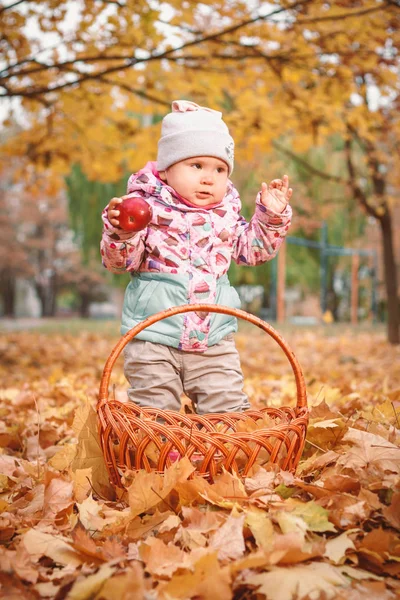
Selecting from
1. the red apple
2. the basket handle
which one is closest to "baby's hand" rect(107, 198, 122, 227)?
the red apple

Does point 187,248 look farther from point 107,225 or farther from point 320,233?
point 320,233

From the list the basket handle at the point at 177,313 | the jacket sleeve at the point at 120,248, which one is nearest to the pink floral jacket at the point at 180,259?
the jacket sleeve at the point at 120,248

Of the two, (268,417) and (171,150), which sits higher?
(171,150)

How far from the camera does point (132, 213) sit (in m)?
1.94

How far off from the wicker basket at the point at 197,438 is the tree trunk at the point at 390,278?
21.7ft

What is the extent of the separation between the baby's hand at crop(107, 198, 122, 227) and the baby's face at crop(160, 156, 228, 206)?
0.36 m

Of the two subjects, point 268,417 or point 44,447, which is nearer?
point 268,417

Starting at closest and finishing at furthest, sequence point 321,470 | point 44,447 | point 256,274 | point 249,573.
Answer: point 249,573
point 321,470
point 44,447
point 256,274

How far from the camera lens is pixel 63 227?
28.0m

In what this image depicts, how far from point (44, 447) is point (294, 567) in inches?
56.1

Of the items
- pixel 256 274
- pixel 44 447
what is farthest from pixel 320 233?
pixel 44 447

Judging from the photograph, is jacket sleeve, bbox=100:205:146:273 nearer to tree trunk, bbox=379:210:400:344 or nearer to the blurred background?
the blurred background

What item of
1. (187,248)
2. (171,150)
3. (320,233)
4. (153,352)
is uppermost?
(320,233)

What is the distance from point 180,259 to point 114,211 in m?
0.37
